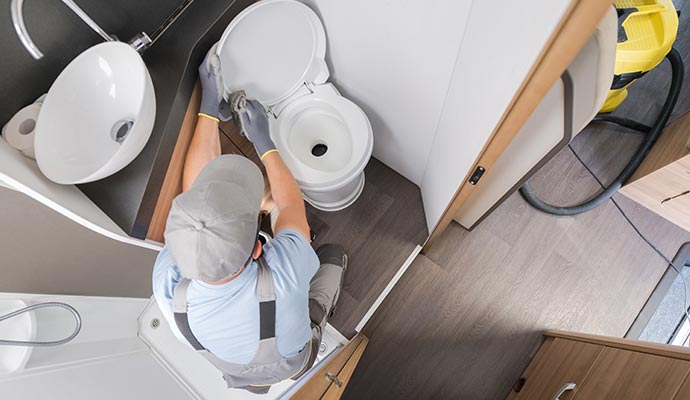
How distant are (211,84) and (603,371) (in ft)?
4.56

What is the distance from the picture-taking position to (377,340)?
1.85m

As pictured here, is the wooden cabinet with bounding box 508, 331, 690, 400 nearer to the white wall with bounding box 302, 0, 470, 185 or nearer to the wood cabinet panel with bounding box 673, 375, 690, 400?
the wood cabinet panel with bounding box 673, 375, 690, 400

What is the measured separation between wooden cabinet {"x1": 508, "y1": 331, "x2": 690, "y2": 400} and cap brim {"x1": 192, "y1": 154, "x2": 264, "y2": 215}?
3.30 ft

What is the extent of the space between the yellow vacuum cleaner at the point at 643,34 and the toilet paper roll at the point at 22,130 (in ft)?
5.80

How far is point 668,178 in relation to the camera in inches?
65.0

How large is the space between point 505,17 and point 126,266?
125 centimetres

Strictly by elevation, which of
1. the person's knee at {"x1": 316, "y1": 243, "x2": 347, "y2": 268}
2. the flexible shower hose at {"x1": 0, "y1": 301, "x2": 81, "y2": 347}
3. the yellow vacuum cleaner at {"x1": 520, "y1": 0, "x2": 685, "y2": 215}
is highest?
the yellow vacuum cleaner at {"x1": 520, "y1": 0, "x2": 685, "y2": 215}

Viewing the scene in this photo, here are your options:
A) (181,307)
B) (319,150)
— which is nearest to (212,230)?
(181,307)

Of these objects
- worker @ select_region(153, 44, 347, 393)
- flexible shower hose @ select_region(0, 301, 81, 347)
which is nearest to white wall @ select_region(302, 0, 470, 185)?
worker @ select_region(153, 44, 347, 393)

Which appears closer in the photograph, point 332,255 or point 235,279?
point 235,279

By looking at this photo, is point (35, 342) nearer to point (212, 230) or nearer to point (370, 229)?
point (212, 230)

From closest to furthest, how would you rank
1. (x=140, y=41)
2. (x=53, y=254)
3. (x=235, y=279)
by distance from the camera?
1. (x=235, y=279)
2. (x=53, y=254)
3. (x=140, y=41)

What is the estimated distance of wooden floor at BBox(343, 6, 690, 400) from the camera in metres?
1.81

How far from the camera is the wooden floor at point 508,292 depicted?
5.93ft
